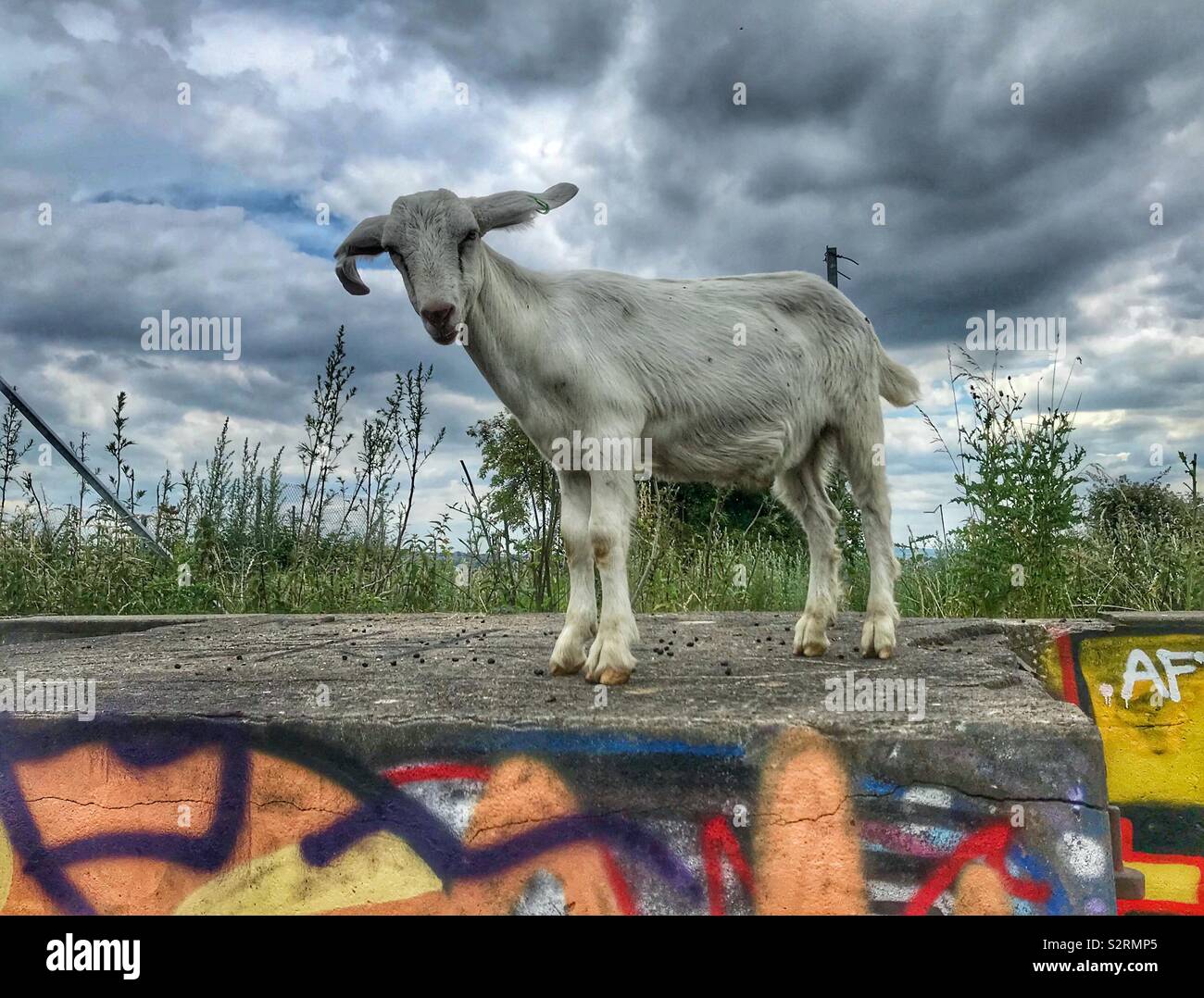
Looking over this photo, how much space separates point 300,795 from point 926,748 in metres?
2.15

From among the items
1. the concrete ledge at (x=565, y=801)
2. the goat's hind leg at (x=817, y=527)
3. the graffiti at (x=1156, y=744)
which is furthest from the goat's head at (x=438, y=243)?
the graffiti at (x=1156, y=744)

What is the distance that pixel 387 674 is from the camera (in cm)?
419

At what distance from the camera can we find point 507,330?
3.89 metres

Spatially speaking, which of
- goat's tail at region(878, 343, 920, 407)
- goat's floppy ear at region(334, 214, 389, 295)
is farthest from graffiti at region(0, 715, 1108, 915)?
goat's tail at region(878, 343, 920, 407)

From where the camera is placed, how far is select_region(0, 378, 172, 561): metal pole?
320 inches

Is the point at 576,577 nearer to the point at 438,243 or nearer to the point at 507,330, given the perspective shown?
the point at 507,330

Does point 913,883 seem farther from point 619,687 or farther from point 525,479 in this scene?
point 525,479

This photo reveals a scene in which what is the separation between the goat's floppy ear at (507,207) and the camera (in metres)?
3.73

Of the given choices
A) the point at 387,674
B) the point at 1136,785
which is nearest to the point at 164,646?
the point at 387,674

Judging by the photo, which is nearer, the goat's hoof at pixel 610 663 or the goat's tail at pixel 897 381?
the goat's hoof at pixel 610 663

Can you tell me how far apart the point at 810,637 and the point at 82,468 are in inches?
277

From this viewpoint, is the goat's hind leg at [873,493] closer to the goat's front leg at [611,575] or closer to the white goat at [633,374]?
the white goat at [633,374]

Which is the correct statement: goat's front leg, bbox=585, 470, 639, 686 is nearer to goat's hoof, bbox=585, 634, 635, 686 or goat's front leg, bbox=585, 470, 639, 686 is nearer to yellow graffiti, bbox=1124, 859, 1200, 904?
goat's hoof, bbox=585, 634, 635, 686

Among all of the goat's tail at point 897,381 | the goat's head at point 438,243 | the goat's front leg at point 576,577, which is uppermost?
the goat's head at point 438,243
